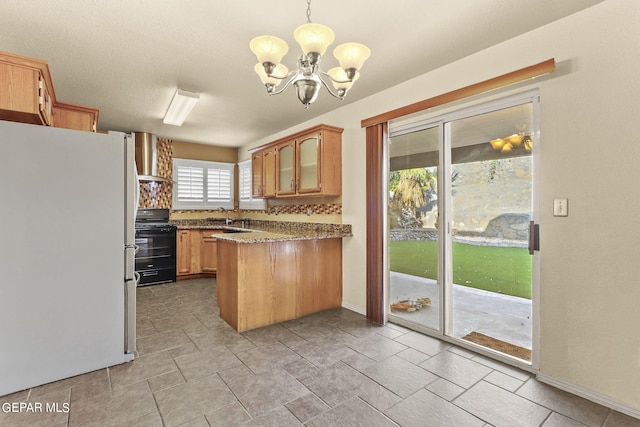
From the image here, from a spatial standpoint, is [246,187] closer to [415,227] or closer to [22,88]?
[415,227]

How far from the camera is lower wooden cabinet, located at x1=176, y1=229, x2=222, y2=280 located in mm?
5223

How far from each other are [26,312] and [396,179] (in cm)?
335

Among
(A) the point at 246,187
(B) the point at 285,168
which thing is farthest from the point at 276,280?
(A) the point at 246,187

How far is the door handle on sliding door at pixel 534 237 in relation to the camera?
7.25 feet

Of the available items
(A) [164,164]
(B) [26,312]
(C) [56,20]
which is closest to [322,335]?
(B) [26,312]

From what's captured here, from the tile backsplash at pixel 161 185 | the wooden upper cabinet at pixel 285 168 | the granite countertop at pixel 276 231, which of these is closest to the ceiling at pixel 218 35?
the wooden upper cabinet at pixel 285 168

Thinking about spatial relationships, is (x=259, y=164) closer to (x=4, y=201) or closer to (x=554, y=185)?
(x=4, y=201)

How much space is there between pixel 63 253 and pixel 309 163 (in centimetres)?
264

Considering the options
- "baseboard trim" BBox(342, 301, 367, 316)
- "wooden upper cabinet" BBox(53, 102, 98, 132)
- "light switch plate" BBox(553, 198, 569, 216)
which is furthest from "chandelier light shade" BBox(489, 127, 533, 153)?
"wooden upper cabinet" BBox(53, 102, 98, 132)

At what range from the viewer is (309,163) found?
3.95 m

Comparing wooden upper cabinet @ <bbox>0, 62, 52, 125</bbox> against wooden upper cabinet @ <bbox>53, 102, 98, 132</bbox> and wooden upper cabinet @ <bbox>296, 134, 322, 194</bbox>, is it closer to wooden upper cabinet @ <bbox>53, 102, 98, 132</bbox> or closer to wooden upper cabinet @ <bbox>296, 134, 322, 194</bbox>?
wooden upper cabinet @ <bbox>53, 102, 98, 132</bbox>

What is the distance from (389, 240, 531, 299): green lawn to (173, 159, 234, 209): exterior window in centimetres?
408

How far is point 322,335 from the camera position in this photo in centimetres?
296

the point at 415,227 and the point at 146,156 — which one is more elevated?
the point at 146,156
